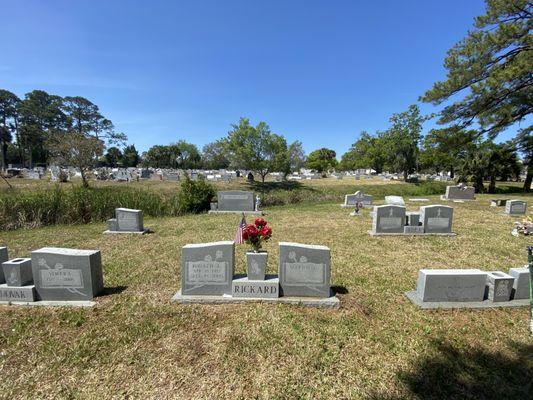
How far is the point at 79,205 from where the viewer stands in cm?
1305

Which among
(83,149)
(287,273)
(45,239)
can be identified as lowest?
(45,239)

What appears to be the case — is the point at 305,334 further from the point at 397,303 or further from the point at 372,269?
the point at 372,269

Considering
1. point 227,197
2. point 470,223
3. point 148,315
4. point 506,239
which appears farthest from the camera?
point 227,197

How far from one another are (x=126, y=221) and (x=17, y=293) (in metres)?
5.83

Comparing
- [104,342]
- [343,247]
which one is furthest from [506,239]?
[104,342]

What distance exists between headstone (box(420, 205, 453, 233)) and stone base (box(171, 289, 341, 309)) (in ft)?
23.5

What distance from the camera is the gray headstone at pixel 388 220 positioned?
395 inches

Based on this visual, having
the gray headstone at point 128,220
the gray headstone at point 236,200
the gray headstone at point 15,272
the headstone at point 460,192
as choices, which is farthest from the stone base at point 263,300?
the headstone at point 460,192

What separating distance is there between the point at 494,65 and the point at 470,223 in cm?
1289

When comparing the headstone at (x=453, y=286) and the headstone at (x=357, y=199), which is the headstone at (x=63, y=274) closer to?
the headstone at (x=453, y=286)

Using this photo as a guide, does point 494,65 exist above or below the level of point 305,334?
above

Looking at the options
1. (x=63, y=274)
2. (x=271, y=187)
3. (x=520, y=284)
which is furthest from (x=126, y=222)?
(x=271, y=187)

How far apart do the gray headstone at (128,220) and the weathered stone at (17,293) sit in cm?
567

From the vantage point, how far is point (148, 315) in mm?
4445
